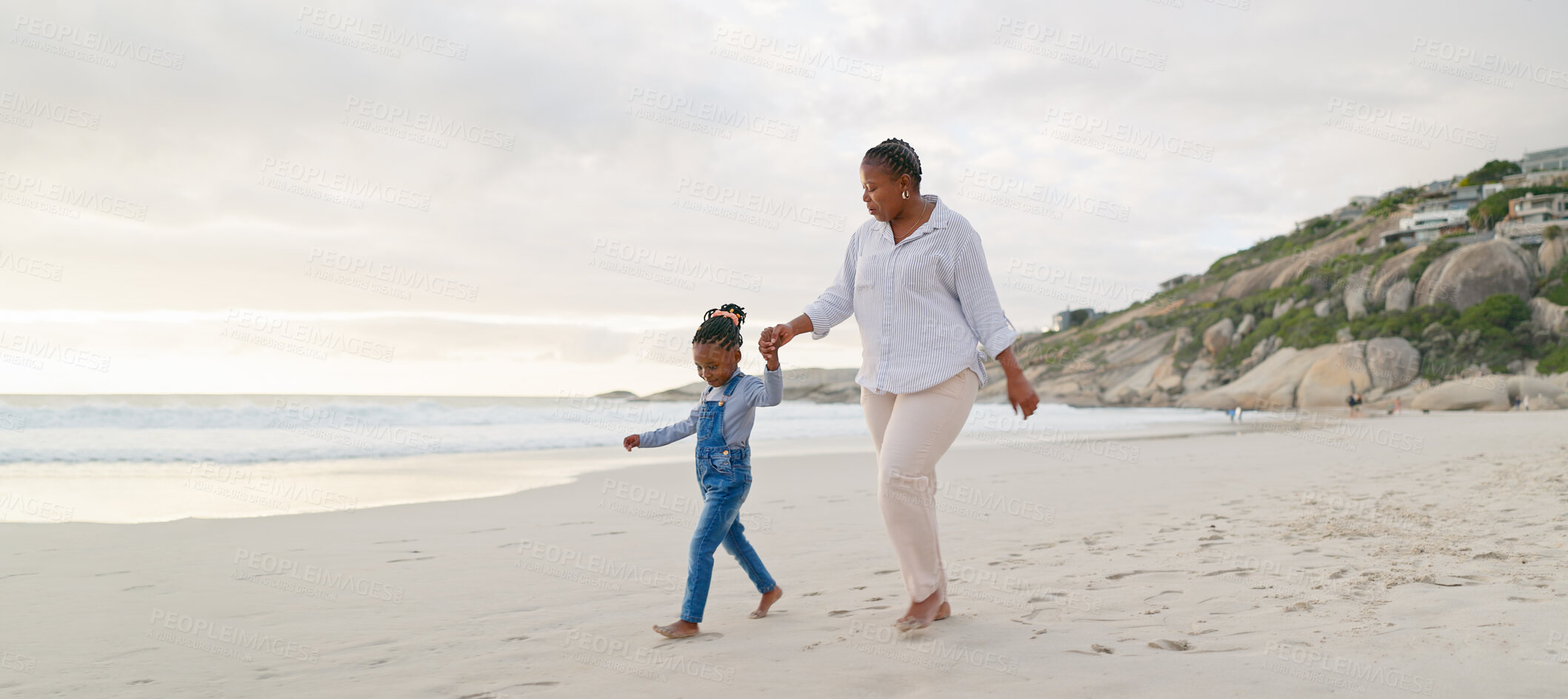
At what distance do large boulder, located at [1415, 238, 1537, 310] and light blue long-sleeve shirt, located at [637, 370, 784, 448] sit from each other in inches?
2077

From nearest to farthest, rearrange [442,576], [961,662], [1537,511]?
[961,662], [442,576], [1537,511]

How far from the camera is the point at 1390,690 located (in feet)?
7.32

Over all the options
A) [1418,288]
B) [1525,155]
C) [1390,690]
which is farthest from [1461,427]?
[1525,155]

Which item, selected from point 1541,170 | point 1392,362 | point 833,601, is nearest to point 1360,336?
point 1392,362

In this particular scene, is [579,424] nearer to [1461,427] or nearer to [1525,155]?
[1461,427]

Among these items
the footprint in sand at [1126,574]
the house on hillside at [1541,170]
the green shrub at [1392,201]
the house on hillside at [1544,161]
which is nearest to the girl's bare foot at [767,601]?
the footprint in sand at [1126,574]

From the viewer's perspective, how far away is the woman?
10.1 feet

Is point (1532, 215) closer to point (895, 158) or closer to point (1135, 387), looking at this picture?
point (1135, 387)

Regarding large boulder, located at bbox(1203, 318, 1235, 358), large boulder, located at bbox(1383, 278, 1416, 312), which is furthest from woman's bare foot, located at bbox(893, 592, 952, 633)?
large boulder, located at bbox(1203, 318, 1235, 358)

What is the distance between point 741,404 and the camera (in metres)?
3.45

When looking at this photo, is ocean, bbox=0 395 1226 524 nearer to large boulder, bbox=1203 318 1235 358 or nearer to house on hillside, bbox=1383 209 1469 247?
large boulder, bbox=1203 318 1235 358

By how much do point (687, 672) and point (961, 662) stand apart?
A: 88 cm

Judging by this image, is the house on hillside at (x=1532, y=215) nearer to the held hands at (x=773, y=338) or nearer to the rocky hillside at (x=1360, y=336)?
the rocky hillside at (x=1360, y=336)

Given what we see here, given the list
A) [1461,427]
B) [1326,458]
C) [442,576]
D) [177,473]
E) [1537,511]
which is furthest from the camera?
[1461,427]
